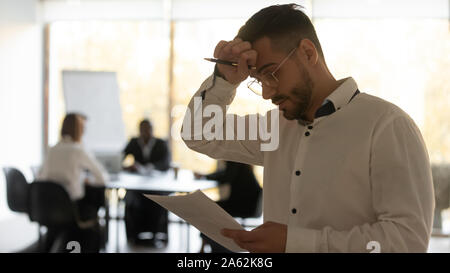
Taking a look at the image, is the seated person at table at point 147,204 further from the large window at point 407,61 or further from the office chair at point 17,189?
the large window at point 407,61

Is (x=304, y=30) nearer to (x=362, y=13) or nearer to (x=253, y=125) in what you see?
(x=253, y=125)

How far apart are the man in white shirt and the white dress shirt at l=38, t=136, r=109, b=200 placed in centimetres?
289

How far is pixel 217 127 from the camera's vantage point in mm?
1237

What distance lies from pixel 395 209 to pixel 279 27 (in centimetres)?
40

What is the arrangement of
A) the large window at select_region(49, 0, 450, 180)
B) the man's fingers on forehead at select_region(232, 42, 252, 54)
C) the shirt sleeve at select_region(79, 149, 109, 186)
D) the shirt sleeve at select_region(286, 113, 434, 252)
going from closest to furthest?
1. the shirt sleeve at select_region(286, 113, 434, 252)
2. the man's fingers on forehead at select_region(232, 42, 252, 54)
3. the shirt sleeve at select_region(79, 149, 109, 186)
4. the large window at select_region(49, 0, 450, 180)

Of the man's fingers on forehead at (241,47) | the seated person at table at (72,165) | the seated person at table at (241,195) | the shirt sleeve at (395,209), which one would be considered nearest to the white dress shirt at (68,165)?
the seated person at table at (72,165)

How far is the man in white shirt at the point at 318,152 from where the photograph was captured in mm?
901

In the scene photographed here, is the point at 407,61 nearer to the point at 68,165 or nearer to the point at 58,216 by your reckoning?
the point at 68,165

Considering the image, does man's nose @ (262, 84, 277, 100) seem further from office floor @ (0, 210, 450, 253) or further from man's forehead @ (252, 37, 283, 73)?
office floor @ (0, 210, 450, 253)

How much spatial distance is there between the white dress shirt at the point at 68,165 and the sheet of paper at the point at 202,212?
9.91 ft

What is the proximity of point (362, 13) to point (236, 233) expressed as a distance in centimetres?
517

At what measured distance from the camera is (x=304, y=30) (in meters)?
1.07

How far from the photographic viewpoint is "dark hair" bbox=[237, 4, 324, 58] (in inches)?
40.9

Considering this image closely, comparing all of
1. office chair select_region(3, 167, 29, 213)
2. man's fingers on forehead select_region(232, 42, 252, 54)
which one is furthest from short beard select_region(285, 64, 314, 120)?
office chair select_region(3, 167, 29, 213)
